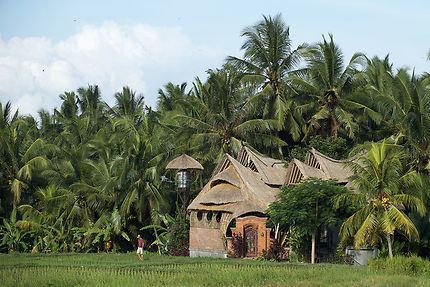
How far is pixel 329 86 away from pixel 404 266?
17.1 meters

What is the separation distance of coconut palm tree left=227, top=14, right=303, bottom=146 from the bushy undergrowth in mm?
16023

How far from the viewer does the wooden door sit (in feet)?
86.8

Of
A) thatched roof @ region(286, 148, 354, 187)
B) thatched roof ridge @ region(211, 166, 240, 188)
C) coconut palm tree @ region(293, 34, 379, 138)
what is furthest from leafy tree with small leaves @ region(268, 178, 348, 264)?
coconut palm tree @ region(293, 34, 379, 138)

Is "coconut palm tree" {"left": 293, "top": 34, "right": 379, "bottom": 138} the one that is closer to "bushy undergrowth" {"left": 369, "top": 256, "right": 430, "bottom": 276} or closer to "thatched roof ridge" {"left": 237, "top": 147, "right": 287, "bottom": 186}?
"thatched roof ridge" {"left": 237, "top": 147, "right": 287, "bottom": 186}

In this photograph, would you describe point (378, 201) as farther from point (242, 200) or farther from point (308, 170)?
point (242, 200)

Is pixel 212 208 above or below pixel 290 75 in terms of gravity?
below

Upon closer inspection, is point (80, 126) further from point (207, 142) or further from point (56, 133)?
point (207, 142)

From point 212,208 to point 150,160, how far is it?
5.61 metres

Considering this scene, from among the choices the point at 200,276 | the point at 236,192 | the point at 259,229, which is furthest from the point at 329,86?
the point at 200,276

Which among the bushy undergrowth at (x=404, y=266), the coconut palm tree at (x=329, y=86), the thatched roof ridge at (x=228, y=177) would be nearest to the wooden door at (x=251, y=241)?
the thatched roof ridge at (x=228, y=177)

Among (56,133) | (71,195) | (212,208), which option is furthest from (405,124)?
(56,133)

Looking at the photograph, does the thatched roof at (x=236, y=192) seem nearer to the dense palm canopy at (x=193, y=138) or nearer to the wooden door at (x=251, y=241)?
the wooden door at (x=251, y=241)

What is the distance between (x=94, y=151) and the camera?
3575 cm

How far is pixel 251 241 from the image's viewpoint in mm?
26594
